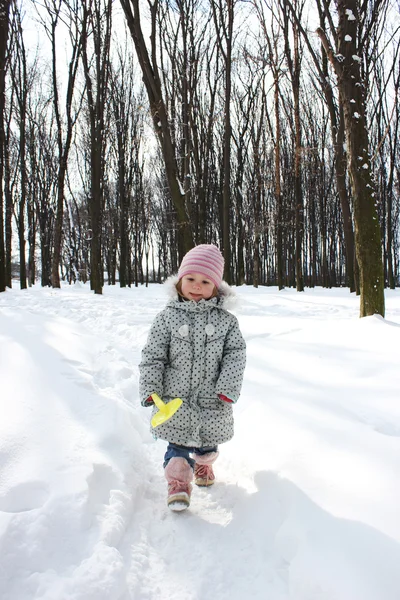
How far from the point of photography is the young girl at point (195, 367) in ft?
6.46

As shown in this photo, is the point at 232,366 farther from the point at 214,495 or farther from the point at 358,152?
the point at 358,152

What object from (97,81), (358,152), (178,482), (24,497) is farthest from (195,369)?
(97,81)

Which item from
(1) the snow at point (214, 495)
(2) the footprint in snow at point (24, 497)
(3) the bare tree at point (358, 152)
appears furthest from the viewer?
(3) the bare tree at point (358, 152)

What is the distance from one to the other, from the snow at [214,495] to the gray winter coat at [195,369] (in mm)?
272

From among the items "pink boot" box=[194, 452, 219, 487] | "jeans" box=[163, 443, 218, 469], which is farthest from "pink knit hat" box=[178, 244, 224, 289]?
"pink boot" box=[194, 452, 219, 487]

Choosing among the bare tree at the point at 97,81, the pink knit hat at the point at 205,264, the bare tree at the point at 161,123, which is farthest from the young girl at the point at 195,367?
the bare tree at the point at 97,81

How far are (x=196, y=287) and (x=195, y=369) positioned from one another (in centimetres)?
44

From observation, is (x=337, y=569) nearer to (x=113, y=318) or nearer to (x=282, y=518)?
(x=282, y=518)

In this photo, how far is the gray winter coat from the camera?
198cm

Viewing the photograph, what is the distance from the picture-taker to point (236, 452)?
2.46 metres

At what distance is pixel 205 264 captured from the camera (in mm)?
2072

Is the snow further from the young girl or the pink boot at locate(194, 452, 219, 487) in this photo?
the young girl

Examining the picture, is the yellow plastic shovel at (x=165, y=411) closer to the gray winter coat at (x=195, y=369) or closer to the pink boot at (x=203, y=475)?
the gray winter coat at (x=195, y=369)

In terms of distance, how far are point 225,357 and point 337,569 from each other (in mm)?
1015
